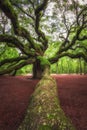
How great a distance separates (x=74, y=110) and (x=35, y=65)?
1018 centimetres

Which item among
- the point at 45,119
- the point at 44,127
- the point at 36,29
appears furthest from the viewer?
the point at 36,29

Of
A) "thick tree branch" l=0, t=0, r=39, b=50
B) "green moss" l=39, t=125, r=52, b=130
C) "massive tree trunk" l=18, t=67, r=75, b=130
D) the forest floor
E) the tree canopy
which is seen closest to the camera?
"green moss" l=39, t=125, r=52, b=130

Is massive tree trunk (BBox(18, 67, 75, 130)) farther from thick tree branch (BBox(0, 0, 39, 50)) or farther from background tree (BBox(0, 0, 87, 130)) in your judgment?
thick tree branch (BBox(0, 0, 39, 50))

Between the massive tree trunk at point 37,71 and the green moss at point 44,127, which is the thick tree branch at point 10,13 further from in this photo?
the green moss at point 44,127

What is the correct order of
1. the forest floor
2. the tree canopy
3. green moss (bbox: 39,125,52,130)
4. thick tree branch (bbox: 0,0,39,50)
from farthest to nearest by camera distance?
the tree canopy < thick tree branch (bbox: 0,0,39,50) < the forest floor < green moss (bbox: 39,125,52,130)

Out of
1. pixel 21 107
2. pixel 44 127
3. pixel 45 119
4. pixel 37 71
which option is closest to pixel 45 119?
pixel 45 119

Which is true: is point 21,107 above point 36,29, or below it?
below

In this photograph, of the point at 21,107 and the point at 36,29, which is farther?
the point at 36,29

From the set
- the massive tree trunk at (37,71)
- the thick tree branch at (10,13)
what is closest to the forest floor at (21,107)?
the thick tree branch at (10,13)

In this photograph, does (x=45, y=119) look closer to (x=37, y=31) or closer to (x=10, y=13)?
(x=10, y=13)

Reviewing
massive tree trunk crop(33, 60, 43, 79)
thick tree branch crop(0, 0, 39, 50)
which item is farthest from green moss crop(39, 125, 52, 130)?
massive tree trunk crop(33, 60, 43, 79)

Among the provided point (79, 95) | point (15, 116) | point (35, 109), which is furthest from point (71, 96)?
point (35, 109)

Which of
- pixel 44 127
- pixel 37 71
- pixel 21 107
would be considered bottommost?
pixel 21 107

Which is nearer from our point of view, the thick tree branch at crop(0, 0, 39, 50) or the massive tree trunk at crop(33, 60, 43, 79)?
the thick tree branch at crop(0, 0, 39, 50)
